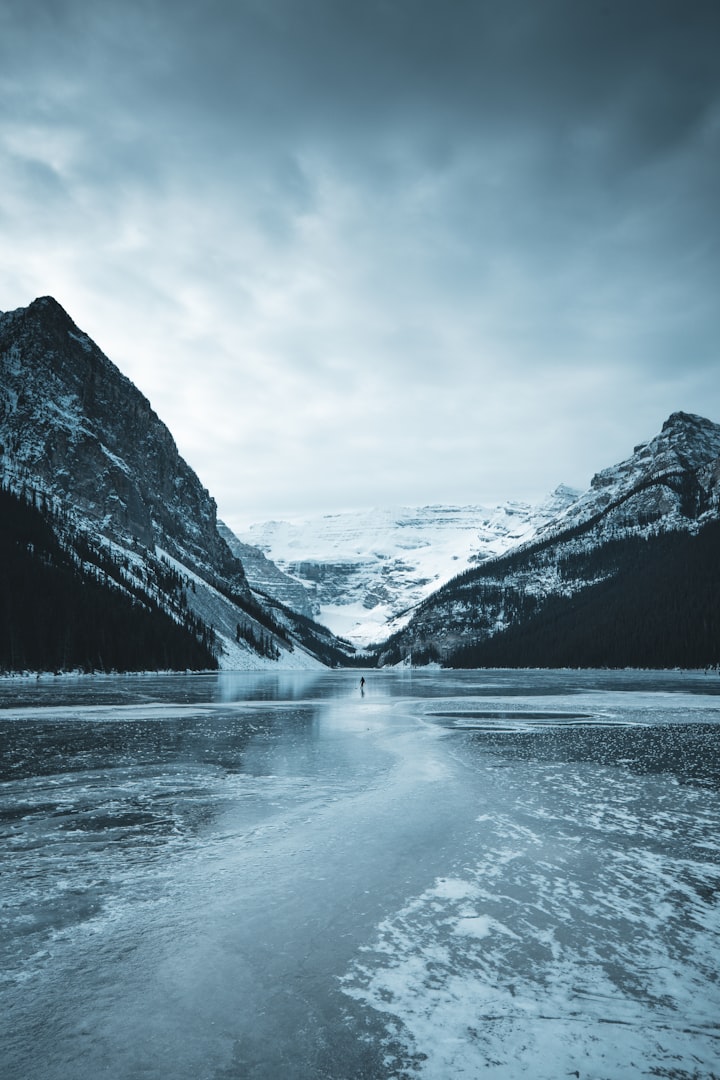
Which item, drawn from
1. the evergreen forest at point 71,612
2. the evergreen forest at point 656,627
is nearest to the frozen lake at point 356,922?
the evergreen forest at point 71,612

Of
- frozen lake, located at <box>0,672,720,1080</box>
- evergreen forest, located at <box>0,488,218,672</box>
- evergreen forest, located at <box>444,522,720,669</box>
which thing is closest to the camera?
frozen lake, located at <box>0,672,720,1080</box>

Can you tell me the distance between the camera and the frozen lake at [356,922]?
5.16m

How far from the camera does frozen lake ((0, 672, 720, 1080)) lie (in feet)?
16.9

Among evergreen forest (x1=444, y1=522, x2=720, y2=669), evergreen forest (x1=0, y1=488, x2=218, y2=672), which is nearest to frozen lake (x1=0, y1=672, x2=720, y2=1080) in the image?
evergreen forest (x1=0, y1=488, x2=218, y2=672)

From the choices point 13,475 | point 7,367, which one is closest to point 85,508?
point 13,475

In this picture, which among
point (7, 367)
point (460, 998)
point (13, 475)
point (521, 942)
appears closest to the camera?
point (460, 998)

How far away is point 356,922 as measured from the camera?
7746 mm

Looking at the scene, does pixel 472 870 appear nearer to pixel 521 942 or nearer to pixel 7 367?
pixel 521 942

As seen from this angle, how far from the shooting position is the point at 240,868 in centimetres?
966

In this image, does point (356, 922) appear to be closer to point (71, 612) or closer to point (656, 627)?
point (71, 612)

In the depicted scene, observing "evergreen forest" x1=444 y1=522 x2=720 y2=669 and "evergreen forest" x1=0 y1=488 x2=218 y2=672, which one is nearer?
"evergreen forest" x1=0 y1=488 x2=218 y2=672

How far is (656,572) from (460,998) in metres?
216

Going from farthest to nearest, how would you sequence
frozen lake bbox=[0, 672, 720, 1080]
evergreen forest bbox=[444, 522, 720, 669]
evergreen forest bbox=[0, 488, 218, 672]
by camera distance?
1. evergreen forest bbox=[444, 522, 720, 669]
2. evergreen forest bbox=[0, 488, 218, 672]
3. frozen lake bbox=[0, 672, 720, 1080]

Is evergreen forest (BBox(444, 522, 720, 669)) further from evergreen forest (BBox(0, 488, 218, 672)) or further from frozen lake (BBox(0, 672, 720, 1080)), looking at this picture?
frozen lake (BBox(0, 672, 720, 1080))
